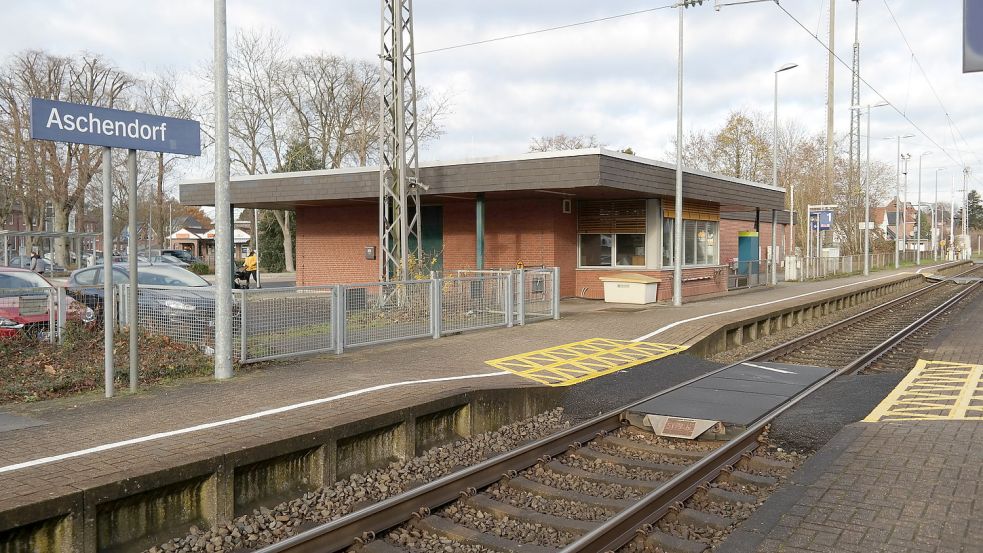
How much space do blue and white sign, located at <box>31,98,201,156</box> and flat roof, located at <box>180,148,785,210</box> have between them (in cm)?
1107

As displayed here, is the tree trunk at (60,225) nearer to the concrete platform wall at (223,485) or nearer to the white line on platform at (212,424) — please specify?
the white line on platform at (212,424)

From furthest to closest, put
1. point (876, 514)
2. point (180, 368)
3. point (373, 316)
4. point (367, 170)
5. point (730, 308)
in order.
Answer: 1. point (367, 170)
2. point (730, 308)
3. point (373, 316)
4. point (180, 368)
5. point (876, 514)

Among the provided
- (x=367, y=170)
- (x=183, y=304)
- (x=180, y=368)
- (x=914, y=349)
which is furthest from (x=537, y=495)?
(x=367, y=170)

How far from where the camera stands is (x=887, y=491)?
536 cm

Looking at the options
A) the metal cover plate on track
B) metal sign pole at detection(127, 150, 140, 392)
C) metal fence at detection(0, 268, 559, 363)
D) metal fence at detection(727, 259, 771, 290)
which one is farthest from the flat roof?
metal sign pole at detection(127, 150, 140, 392)

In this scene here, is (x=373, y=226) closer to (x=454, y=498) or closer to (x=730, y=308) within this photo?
(x=730, y=308)

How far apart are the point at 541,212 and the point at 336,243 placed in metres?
8.51

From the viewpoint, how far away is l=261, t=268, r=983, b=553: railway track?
5.07 meters

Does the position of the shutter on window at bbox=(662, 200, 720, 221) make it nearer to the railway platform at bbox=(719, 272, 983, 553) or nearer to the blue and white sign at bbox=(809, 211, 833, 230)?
the railway platform at bbox=(719, 272, 983, 553)

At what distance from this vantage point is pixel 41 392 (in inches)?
331

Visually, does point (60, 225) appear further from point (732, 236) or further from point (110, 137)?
point (110, 137)

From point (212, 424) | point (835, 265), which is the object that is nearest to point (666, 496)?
point (212, 424)

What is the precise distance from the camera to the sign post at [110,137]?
24.5 feet

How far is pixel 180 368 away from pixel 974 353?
12.4m
